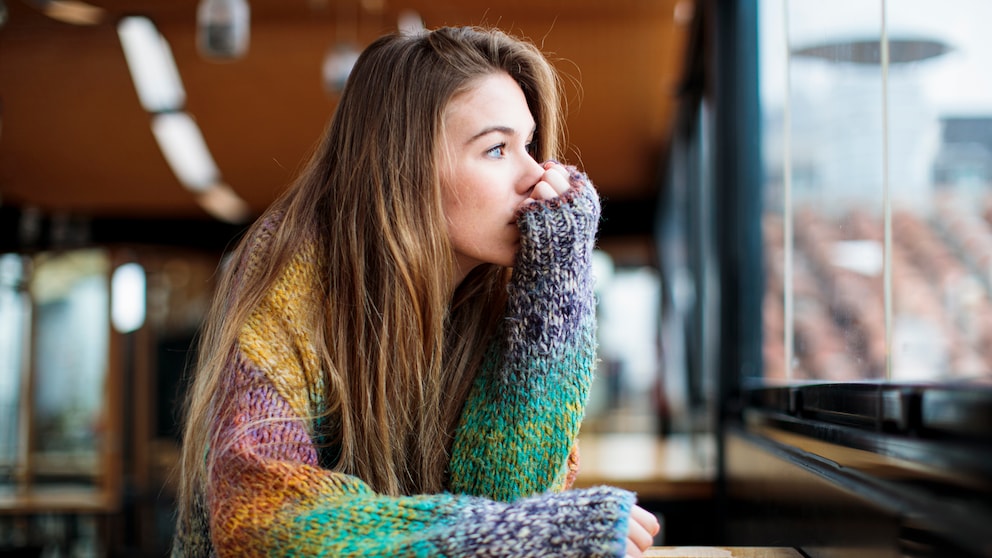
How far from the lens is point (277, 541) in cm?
100

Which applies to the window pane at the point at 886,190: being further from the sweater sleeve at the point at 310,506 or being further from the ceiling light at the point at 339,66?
the ceiling light at the point at 339,66

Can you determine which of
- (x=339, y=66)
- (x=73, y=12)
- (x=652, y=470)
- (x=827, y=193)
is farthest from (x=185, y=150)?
(x=827, y=193)

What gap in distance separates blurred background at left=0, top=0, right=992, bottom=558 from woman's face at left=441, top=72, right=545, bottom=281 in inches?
18.3

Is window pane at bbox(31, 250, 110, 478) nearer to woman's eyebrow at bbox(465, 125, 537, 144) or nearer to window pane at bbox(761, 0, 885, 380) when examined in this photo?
window pane at bbox(761, 0, 885, 380)

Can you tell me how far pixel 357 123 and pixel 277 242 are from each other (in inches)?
8.5

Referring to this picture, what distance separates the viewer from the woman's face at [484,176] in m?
1.33

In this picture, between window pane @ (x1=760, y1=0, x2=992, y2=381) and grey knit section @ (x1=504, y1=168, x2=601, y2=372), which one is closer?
window pane @ (x1=760, y1=0, x2=992, y2=381)

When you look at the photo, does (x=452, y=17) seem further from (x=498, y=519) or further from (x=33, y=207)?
(x=498, y=519)

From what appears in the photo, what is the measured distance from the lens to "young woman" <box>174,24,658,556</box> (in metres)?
1.22

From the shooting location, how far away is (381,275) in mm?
1315

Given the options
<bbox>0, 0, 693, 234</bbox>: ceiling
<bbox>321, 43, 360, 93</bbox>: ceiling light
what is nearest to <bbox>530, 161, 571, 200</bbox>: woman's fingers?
<bbox>321, 43, 360, 93</bbox>: ceiling light

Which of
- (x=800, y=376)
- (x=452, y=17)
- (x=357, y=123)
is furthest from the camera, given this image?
(x=452, y=17)

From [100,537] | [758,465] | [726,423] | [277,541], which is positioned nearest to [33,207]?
[100,537]

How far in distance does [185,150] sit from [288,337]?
27.7ft
